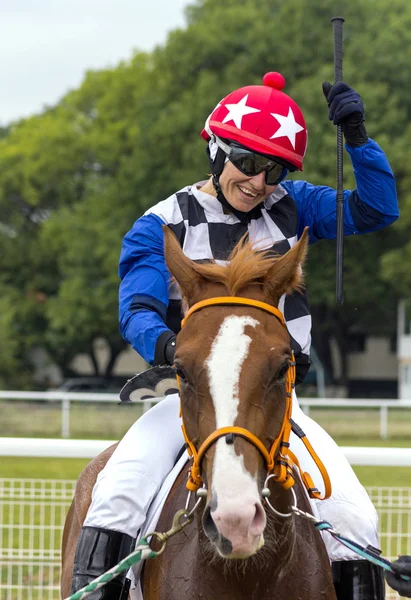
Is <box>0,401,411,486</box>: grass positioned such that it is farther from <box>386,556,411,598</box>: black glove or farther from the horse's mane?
the horse's mane

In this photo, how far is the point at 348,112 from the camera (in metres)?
3.21

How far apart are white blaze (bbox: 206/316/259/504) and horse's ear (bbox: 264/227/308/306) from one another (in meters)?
0.17

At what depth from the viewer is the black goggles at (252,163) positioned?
3.29m

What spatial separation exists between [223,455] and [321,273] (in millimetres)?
25278

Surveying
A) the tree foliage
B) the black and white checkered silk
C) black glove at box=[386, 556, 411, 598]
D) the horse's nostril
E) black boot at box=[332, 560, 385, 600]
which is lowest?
black boot at box=[332, 560, 385, 600]

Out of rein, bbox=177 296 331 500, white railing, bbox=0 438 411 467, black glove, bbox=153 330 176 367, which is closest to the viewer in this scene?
rein, bbox=177 296 331 500

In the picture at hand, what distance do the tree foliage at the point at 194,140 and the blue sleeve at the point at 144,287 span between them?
22.4m

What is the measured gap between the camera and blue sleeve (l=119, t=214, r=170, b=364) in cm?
299

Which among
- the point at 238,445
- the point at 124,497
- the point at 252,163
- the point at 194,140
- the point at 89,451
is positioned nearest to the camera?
the point at 238,445

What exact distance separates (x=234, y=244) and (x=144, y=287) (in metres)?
0.41

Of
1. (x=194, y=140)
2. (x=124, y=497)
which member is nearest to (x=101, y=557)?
(x=124, y=497)

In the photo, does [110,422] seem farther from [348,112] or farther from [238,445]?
[238,445]

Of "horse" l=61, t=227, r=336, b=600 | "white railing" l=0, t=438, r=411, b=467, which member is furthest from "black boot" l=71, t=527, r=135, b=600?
"white railing" l=0, t=438, r=411, b=467

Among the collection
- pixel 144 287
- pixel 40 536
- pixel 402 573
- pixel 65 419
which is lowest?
pixel 40 536
